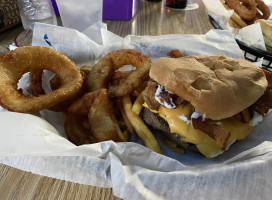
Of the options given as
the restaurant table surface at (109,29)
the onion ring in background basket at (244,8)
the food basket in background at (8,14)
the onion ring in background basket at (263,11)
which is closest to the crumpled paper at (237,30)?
the onion ring in background basket at (244,8)

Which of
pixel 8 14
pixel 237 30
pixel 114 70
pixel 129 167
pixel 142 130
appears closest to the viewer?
pixel 129 167

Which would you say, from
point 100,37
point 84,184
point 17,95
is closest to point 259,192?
point 84,184

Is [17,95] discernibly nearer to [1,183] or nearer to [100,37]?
[1,183]

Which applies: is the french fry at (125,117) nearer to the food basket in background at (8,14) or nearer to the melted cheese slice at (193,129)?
the melted cheese slice at (193,129)

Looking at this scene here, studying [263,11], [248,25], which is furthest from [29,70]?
[263,11]

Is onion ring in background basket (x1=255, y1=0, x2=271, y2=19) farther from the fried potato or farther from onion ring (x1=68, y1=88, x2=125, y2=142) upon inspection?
onion ring (x1=68, y1=88, x2=125, y2=142)

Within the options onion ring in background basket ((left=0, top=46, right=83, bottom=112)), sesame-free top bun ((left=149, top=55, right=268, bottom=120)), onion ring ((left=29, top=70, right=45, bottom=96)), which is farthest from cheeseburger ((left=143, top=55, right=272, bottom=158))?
onion ring ((left=29, top=70, right=45, bottom=96))

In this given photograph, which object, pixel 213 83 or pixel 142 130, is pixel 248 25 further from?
pixel 142 130
